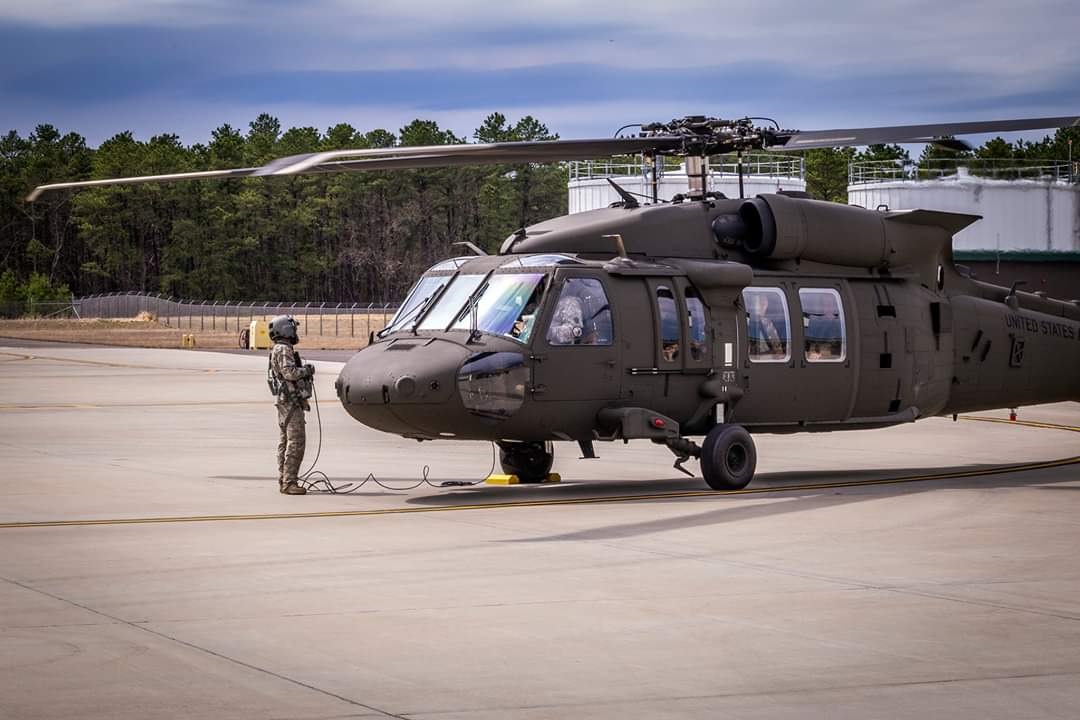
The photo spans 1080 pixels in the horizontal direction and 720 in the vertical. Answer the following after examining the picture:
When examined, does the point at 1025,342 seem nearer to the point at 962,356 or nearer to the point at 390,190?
the point at 962,356

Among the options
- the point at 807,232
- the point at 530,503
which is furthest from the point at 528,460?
the point at 807,232

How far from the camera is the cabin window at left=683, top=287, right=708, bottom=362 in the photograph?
55.4 feet

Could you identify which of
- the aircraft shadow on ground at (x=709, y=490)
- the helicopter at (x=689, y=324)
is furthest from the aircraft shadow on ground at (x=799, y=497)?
the helicopter at (x=689, y=324)

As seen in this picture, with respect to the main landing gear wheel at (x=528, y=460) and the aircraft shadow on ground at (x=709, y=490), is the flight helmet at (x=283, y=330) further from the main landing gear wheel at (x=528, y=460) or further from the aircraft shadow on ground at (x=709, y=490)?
the main landing gear wheel at (x=528, y=460)

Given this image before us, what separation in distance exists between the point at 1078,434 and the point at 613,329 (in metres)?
13.1

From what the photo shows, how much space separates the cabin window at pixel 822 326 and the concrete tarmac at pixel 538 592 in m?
1.53

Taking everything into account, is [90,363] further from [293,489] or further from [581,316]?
[581,316]

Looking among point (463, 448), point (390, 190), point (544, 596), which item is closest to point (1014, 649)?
point (544, 596)

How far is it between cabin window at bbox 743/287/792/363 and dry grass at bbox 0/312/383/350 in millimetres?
54517

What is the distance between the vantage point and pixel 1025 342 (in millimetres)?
→ 20109

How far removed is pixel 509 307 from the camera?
1580cm

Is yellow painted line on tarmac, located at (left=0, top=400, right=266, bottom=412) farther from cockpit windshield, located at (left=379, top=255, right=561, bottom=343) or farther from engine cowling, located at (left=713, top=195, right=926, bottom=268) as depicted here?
engine cowling, located at (left=713, top=195, right=926, bottom=268)

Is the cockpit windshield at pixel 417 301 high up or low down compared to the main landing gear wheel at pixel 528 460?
up

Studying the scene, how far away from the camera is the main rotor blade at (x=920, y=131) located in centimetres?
1591
